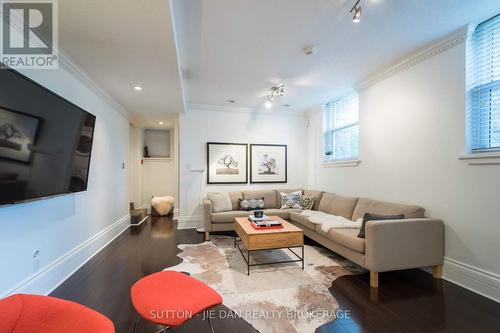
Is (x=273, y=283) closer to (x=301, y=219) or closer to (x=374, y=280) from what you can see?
(x=374, y=280)

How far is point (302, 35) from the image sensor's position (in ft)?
7.57

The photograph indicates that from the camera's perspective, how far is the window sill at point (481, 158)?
81.2 inches

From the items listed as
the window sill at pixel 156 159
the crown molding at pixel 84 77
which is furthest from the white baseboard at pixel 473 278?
the window sill at pixel 156 159

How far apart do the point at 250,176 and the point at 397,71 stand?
128 inches

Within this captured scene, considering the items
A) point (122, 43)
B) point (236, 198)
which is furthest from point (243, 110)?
point (122, 43)

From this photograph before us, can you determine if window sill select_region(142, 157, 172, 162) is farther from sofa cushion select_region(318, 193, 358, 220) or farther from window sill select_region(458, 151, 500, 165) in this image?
window sill select_region(458, 151, 500, 165)

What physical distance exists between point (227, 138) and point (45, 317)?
13.7 feet

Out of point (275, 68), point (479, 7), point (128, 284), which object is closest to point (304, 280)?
point (128, 284)

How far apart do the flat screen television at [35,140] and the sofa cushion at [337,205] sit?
3747mm

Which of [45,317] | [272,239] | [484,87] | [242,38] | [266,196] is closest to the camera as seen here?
[45,317]

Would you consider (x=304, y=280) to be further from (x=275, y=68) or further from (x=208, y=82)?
(x=208, y=82)

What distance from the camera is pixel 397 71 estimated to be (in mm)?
3025

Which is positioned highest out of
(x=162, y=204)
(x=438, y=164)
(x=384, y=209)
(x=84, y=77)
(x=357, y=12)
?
(x=357, y=12)

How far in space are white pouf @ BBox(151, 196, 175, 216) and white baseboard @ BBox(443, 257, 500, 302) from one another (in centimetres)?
557
